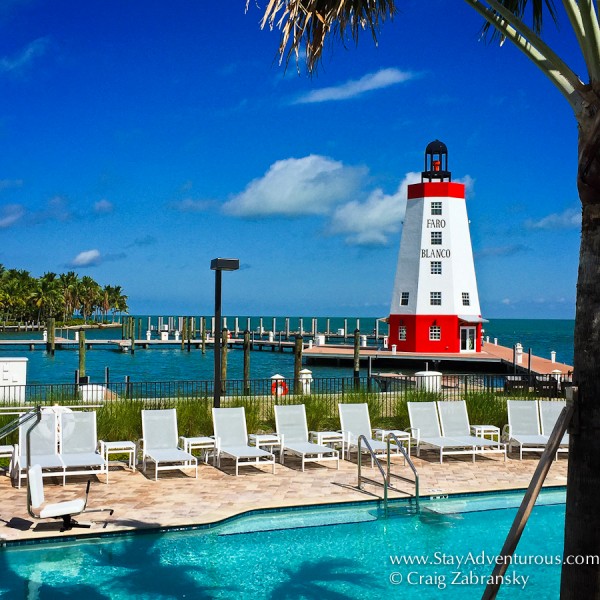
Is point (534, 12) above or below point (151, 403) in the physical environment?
above

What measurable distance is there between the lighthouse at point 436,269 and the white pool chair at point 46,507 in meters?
36.6

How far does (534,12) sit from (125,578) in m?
6.45

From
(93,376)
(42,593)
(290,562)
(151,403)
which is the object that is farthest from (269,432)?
(93,376)

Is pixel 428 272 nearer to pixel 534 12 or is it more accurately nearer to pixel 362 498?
pixel 362 498

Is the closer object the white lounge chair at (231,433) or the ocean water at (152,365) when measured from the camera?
the white lounge chair at (231,433)

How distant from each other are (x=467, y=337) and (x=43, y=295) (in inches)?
2884

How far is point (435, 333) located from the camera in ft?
146

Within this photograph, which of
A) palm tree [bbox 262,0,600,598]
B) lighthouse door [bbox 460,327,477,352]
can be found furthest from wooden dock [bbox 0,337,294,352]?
palm tree [bbox 262,0,600,598]

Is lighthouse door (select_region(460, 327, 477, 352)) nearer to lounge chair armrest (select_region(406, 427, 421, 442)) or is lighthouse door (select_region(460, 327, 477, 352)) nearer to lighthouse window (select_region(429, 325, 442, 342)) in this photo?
lighthouse window (select_region(429, 325, 442, 342))

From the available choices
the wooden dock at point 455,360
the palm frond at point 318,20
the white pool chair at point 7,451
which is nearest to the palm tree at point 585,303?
the palm frond at point 318,20

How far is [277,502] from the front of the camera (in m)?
9.75

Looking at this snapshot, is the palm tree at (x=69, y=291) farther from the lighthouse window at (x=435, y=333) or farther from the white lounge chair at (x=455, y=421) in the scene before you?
the white lounge chair at (x=455, y=421)

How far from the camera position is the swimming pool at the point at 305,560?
7.26m

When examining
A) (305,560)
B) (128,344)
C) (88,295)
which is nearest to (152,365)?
(128,344)
